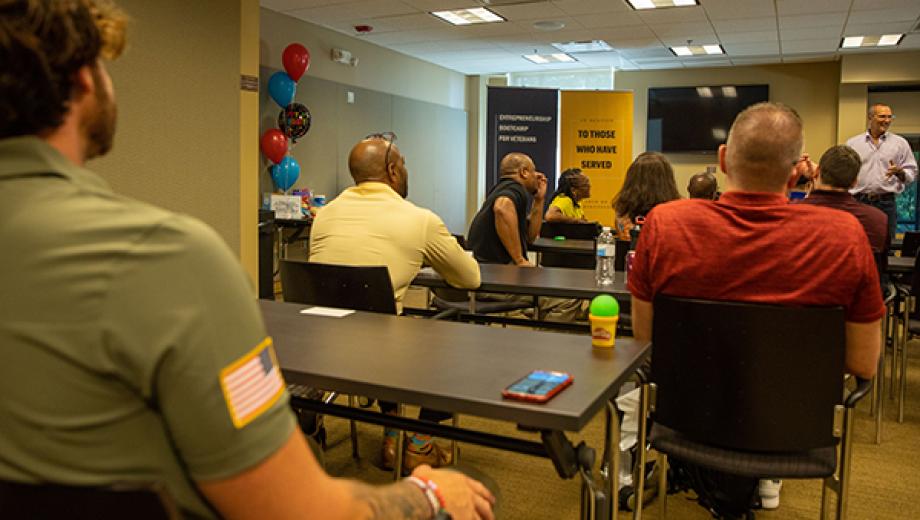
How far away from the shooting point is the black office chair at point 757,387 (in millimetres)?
1665

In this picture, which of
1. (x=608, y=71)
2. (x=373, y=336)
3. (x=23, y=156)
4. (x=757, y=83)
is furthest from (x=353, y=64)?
(x=23, y=156)

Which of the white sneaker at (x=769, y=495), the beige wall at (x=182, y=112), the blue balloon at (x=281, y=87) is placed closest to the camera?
the white sneaker at (x=769, y=495)

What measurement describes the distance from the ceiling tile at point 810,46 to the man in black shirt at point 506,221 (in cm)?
587

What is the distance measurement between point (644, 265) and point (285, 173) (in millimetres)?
5733

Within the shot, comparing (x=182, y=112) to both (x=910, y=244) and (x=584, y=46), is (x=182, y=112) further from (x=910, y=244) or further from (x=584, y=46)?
(x=584, y=46)

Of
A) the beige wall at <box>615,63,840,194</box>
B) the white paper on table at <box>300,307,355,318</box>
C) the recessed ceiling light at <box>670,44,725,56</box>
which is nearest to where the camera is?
the white paper on table at <box>300,307,355,318</box>

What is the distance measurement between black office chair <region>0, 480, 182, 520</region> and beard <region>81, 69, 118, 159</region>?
12.9 inches

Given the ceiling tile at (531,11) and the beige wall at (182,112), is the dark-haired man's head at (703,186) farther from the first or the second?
the ceiling tile at (531,11)

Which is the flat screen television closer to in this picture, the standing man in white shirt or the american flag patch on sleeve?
the standing man in white shirt

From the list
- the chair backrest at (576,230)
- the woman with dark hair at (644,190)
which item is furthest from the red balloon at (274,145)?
the woman with dark hair at (644,190)

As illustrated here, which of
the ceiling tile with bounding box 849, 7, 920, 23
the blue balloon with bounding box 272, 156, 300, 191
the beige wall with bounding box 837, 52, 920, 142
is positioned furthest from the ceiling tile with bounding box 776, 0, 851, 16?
the blue balloon with bounding box 272, 156, 300, 191

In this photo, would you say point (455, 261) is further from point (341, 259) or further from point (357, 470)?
point (357, 470)

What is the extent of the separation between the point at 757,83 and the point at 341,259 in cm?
934

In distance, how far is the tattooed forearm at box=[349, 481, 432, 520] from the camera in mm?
832
